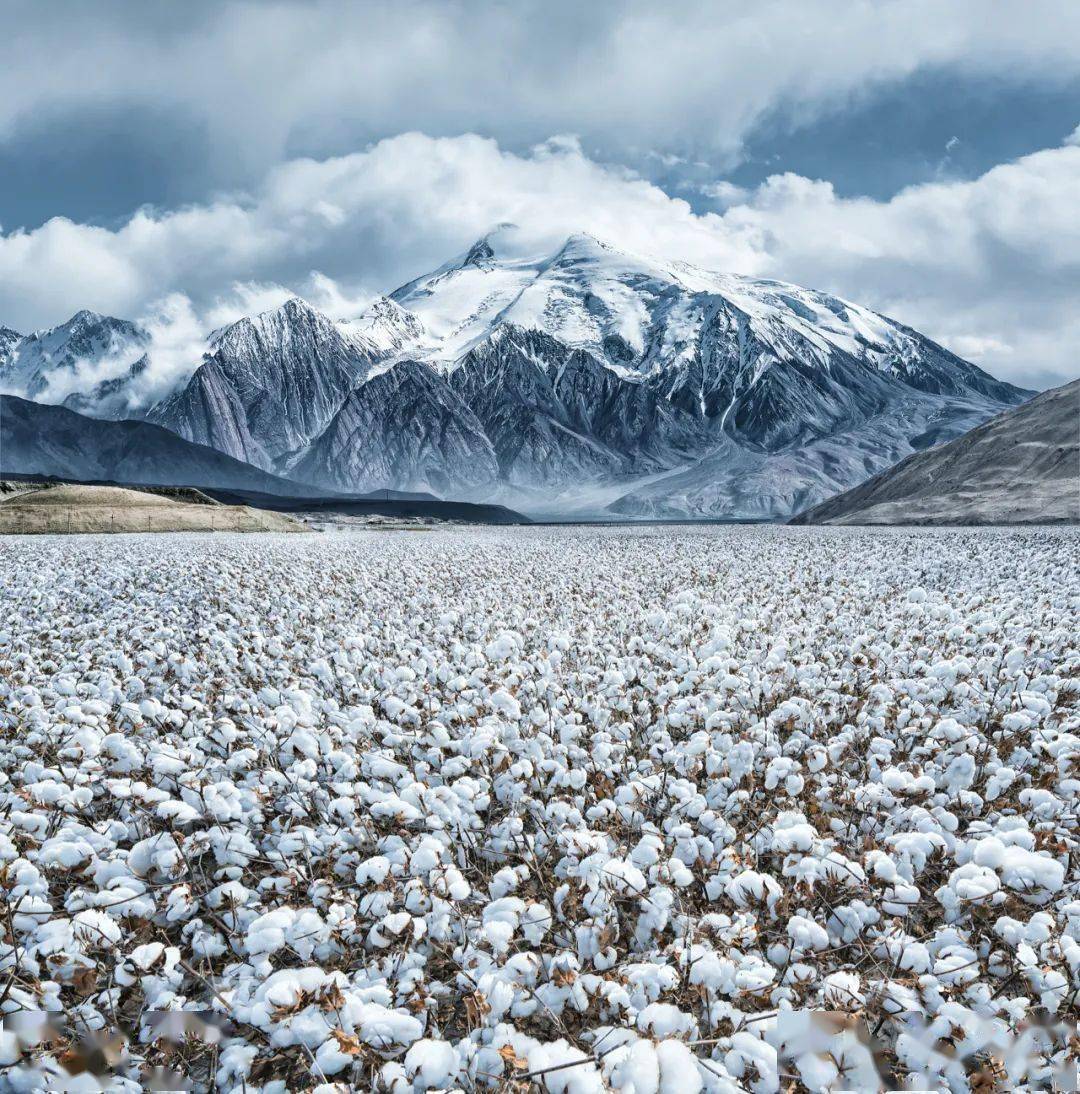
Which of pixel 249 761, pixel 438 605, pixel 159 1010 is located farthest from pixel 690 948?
pixel 438 605

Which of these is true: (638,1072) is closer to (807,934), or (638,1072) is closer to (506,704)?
(807,934)

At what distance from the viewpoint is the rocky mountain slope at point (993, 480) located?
5775cm

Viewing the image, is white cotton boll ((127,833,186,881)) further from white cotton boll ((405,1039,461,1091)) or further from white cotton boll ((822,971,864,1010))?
white cotton boll ((822,971,864,1010))

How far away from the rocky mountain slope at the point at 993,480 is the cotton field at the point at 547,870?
185ft

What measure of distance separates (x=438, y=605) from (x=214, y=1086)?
38.6ft

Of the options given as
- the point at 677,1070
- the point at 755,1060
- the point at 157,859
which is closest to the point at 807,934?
the point at 755,1060

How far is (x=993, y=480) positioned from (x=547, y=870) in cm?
7592

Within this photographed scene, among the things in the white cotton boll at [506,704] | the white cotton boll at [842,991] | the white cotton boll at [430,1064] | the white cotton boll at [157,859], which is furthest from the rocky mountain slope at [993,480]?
the white cotton boll at [157,859]

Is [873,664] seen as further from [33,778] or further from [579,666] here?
[33,778]

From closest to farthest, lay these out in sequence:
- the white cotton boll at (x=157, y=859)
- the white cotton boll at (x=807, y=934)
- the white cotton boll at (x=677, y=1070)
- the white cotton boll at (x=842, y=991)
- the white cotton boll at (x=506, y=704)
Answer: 1. the white cotton boll at (x=677, y=1070)
2. the white cotton boll at (x=842, y=991)
3. the white cotton boll at (x=807, y=934)
4. the white cotton boll at (x=157, y=859)
5. the white cotton boll at (x=506, y=704)

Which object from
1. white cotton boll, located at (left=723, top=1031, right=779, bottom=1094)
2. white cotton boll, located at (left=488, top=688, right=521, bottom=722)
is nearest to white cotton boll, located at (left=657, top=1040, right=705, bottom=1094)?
white cotton boll, located at (left=723, top=1031, right=779, bottom=1094)

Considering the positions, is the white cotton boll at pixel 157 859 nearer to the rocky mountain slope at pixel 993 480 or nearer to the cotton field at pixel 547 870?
the cotton field at pixel 547 870

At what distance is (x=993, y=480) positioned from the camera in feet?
219

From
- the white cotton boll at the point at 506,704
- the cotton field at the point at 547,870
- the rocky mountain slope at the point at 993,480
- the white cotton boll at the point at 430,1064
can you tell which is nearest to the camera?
the white cotton boll at the point at 430,1064
